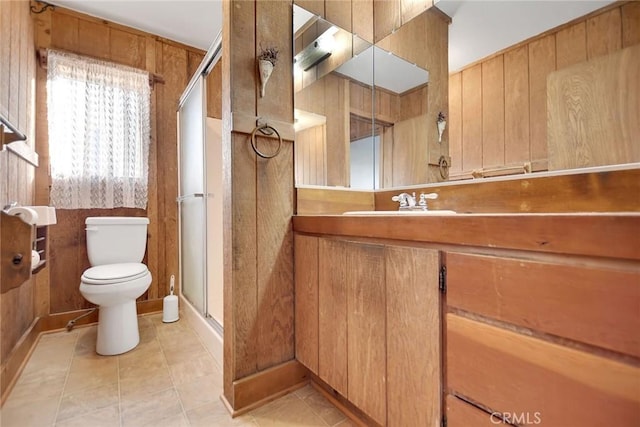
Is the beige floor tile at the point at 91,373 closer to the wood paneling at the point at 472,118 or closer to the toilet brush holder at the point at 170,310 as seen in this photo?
the toilet brush holder at the point at 170,310

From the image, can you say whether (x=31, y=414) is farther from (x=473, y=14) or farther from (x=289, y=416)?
(x=473, y=14)

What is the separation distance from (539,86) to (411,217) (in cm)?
81

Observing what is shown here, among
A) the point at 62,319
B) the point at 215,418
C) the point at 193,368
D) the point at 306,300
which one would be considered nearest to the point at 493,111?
the point at 306,300

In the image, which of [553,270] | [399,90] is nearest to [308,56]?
[399,90]

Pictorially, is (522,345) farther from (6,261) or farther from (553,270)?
(6,261)

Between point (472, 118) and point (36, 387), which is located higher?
point (472, 118)

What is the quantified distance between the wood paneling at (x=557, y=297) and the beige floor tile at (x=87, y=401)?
62.3 inches

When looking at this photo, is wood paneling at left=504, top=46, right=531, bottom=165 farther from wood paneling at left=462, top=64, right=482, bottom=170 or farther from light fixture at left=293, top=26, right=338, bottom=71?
light fixture at left=293, top=26, right=338, bottom=71

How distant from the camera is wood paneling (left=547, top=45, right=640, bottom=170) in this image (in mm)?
918

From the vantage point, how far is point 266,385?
1335 millimetres

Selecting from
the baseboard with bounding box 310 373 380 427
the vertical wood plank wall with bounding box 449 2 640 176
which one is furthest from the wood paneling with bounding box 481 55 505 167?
the baseboard with bounding box 310 373 380 427

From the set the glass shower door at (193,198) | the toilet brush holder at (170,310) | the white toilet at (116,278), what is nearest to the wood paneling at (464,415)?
the glass shower door at (193,198)

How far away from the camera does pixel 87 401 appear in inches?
52.4
